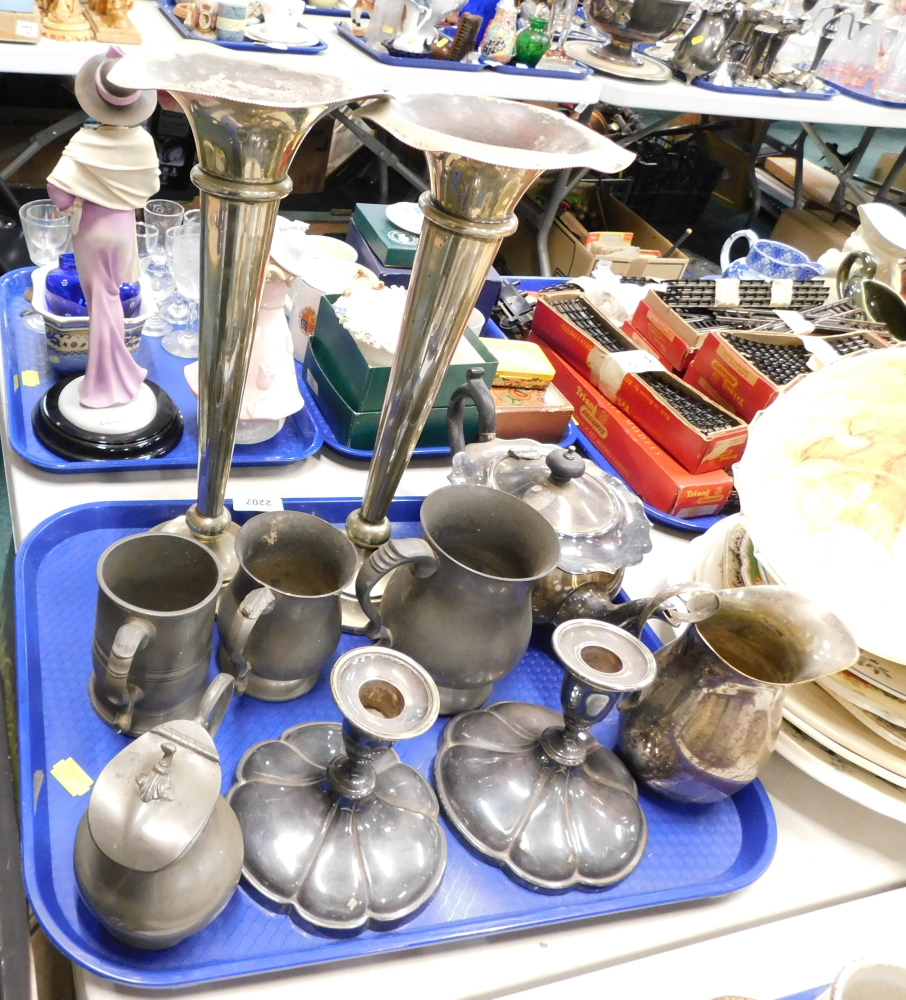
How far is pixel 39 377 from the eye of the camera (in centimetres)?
105

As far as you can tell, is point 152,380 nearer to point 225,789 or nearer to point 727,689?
point 225,789

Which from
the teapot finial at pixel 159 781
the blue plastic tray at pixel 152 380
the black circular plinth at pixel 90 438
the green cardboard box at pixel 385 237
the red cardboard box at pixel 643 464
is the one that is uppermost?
the teapot finial at pixel 159 781

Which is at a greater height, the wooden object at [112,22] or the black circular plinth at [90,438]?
the wooden object at [112,22]

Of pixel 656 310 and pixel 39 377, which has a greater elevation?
pixel 656 310

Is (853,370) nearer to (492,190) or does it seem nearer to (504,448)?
(504,448)

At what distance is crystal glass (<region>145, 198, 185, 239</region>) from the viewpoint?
4.36ft

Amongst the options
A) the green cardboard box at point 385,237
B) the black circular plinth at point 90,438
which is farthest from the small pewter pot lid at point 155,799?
the green cardboard box at point 385,237

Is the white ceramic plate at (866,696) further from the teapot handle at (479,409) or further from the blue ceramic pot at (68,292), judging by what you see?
the blue ceramic pot at (68,292)

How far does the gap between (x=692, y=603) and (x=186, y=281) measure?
94cm

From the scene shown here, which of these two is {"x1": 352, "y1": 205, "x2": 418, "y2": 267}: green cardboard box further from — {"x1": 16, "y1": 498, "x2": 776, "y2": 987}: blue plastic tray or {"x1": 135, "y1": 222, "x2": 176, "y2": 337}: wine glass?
{"x1": 16, "y1": 498, "x2": 776, "y2": 987}: blue plastic tray

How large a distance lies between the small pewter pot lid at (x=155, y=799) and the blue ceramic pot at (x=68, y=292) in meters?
0.65

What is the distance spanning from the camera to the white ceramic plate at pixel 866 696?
0.73 m

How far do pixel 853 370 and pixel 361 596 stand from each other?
652 millimetres

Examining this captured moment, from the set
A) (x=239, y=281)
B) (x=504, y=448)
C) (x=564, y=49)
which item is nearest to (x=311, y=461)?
(x=504, y=448)
